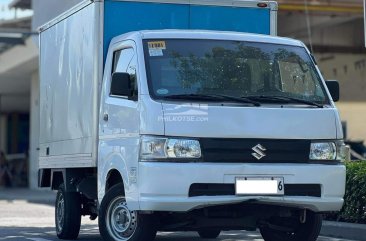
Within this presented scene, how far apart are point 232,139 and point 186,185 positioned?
656 millimetres

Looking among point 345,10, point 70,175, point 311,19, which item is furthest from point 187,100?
point 311,19

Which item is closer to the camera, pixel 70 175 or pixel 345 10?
pixel 70 175

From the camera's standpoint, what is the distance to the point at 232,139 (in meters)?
8.07

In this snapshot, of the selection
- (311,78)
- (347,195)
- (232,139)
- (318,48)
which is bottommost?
(347,195)

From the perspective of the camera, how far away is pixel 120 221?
8.79 m

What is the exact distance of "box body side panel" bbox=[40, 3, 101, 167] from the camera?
9523 mm

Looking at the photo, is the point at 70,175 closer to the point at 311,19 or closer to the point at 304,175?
the point at 304,175

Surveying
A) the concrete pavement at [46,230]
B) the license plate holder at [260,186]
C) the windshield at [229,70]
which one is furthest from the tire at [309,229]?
the concrete pavement at [46,230]

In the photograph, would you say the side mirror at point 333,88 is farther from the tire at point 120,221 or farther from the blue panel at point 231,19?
the tire at point 120,221

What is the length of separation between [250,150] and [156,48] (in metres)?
1.48

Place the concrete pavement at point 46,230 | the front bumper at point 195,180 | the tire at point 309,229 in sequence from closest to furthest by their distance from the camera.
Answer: the front bumper at point 195,180 → the tire at point 309,229 → the concrete pavement at point 46,230

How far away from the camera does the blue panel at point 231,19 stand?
9.84 meters

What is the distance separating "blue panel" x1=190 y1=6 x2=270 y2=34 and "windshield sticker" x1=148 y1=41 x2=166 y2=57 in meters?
1.24

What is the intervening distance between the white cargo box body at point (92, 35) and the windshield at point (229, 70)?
3.28ft
